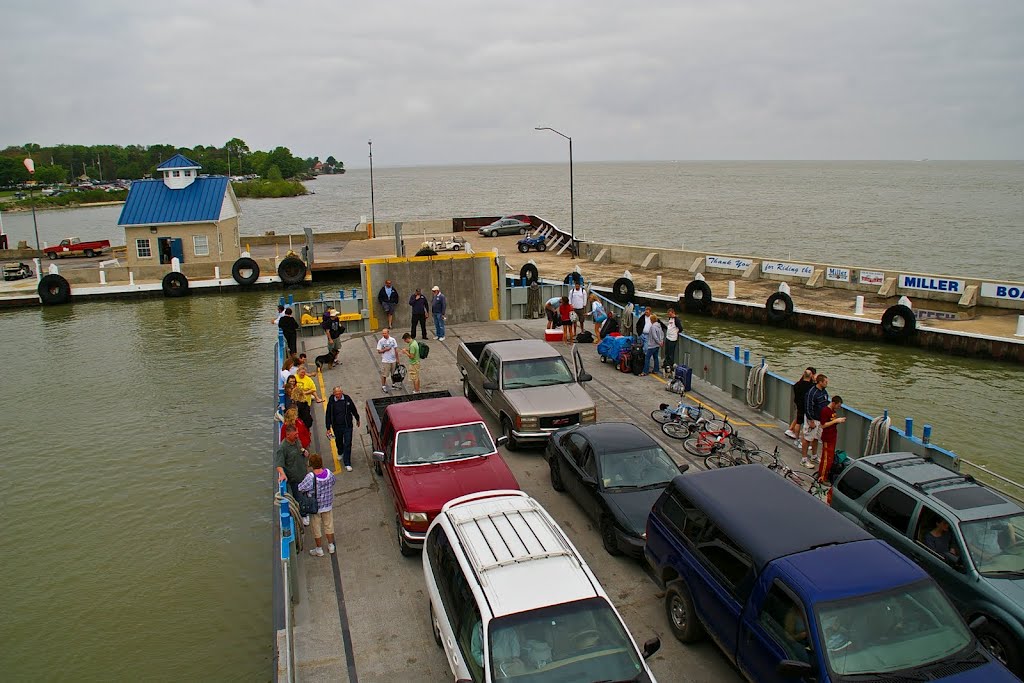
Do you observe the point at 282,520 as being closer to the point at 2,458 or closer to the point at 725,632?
the point at 725,632

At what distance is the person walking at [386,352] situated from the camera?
17141 millimetres

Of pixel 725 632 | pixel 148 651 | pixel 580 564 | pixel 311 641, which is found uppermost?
pixel 580 564

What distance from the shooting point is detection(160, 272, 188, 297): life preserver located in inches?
1543

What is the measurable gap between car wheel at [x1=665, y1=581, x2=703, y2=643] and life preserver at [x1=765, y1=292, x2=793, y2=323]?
76.1 ft

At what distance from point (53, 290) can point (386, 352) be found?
91.2 feet

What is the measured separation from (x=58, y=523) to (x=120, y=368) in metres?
11.9

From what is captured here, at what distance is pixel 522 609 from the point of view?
22.3 feet

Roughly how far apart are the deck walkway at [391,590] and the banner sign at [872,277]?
1967cm

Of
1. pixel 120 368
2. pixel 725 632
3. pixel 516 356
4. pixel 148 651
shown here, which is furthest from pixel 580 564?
pixel 120 368

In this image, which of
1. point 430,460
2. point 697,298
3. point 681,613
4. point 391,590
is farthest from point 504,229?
point 681,613

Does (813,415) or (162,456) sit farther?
(162,456)

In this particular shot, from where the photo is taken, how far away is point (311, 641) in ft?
28.6

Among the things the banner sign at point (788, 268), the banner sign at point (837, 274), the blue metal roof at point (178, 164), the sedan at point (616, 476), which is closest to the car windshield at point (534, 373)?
the sedan at point (616, 476)

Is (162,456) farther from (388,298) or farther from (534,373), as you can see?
(534,373)
